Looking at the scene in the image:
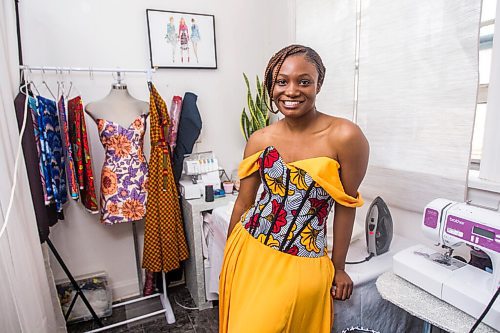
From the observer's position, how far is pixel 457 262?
104 cm

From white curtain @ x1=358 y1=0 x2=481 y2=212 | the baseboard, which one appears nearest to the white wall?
the baseboard

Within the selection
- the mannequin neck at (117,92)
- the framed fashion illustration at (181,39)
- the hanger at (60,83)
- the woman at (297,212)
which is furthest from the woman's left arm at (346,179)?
the hanger at (60,83)

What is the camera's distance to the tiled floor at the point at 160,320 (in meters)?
1.98

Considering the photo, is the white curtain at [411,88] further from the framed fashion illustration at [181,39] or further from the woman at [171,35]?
the woman at [171,35]

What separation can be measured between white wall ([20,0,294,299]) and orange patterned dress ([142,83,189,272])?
1.23 ft

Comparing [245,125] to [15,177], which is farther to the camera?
[245,125]

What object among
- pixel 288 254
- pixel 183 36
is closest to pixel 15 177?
pixel 288 254

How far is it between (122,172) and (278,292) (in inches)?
50.9

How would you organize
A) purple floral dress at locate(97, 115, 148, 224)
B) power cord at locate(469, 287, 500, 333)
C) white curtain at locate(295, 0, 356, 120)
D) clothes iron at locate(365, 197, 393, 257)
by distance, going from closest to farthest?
1. power cord at locate(469, 287, 500, 333)
2. clothes iron at locate(365, 197, 393, 257)
3. white curtain at locate(295, 0, 356, 120)
4. purple floral dress at locate(97, 115, 148, 224)

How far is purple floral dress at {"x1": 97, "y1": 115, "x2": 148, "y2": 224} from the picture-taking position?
181 cm

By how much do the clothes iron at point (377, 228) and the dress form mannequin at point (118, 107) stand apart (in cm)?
143

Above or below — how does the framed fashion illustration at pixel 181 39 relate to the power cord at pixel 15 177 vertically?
above

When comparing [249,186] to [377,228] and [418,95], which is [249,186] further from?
[418,95]

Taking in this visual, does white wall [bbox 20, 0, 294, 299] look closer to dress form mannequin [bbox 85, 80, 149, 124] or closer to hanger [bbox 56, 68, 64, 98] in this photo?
hanger [bbox 56, 68, 64, 98]
